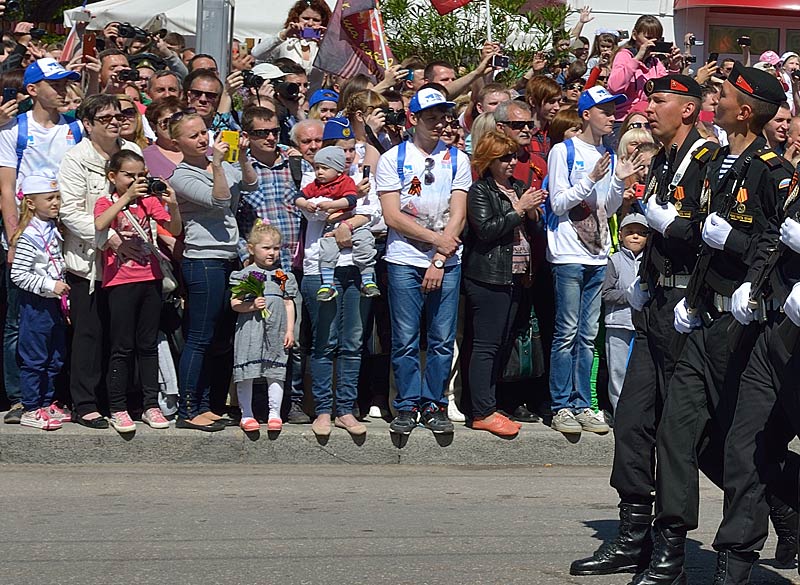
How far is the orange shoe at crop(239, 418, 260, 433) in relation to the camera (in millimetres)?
8703

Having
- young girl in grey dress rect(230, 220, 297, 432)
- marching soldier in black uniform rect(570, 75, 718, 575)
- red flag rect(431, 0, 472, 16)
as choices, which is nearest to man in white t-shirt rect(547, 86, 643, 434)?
young girl in grey dress rect(230, 220, 297, 432)

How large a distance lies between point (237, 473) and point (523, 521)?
6.81 feet

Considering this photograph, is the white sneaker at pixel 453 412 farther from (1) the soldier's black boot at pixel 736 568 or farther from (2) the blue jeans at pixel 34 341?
(1) the soldier's black boot at pixel 736 568

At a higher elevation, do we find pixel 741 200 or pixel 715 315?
pixel 741 200

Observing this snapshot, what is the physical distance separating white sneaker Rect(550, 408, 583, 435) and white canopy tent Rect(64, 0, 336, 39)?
926 cm

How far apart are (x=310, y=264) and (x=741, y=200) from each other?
12.1 feet

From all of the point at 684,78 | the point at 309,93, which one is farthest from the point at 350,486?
the point at 309,93

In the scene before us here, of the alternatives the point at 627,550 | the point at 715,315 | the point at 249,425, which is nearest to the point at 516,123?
the point at 249,425

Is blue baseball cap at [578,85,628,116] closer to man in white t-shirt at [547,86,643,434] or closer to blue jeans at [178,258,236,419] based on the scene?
man in white t-shirt at [547,86,643,434]

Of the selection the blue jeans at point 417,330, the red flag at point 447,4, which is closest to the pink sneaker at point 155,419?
the blue jeans at point 417,330

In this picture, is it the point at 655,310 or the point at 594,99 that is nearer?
the point at 655,310

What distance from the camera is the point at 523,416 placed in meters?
9.49

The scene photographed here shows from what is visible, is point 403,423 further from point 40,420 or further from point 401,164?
point 40,420

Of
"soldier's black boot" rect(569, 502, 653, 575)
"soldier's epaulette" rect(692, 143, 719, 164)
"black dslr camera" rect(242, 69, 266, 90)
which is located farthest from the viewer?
"black dslr camera" rect(242, 69, 266, 90)
